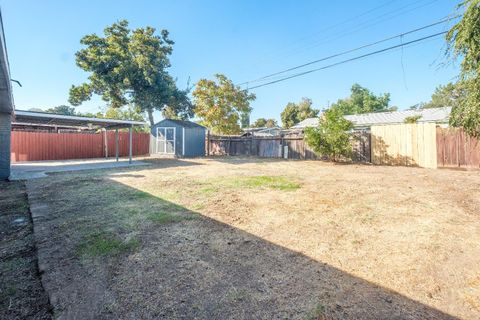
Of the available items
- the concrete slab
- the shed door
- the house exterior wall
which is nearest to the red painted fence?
the shed door

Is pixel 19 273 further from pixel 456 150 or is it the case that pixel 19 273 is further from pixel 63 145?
pixel 63 145

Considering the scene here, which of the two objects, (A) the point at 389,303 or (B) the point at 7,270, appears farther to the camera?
(B) the point at 7,270

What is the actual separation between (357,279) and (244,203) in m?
2.65

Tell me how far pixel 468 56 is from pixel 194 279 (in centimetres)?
504

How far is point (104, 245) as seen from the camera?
277 cm

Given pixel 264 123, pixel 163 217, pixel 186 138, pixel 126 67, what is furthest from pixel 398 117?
pixel 264 123

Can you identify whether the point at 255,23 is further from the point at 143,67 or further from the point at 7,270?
the point at 7,270

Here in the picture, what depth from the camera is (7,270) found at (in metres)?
2.28

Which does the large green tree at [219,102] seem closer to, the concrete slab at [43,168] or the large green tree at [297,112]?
the concrete slab at [43,168]

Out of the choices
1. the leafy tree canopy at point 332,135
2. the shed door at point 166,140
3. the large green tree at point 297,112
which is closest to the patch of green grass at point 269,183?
the leafy tree canopy at point 332,135

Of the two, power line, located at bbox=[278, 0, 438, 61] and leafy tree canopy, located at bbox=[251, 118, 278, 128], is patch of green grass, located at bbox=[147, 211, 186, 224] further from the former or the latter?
leafy tree canopy, located at bbox=[251, 118, 278, 128]

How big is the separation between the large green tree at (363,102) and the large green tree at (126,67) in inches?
987

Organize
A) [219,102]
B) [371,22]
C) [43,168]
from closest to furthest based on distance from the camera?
[43,168], [371,22], [219,102]

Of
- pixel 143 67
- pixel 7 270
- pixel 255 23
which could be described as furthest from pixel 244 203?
pixel 143 67
